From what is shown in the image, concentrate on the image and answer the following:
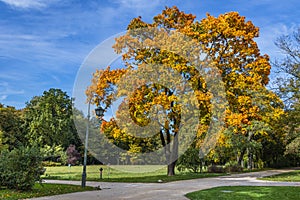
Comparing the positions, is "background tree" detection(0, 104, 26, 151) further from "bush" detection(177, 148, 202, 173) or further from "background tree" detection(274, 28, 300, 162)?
"background tree" detection(274, 28, 300, 162)

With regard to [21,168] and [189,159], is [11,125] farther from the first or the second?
[21,168]

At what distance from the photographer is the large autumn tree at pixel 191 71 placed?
1752cm

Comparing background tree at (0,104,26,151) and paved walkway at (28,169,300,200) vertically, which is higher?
background tree at (0,104,26,151)

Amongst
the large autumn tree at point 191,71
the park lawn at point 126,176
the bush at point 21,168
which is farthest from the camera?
the large autumn tree at point 191,71

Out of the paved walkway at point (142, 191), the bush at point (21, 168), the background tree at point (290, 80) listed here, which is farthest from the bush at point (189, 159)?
the bush at point (21, 168)

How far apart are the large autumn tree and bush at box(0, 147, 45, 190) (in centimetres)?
735

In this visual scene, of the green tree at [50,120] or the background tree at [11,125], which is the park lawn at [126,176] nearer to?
the background tree at [11,125]

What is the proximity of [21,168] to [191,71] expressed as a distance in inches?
410

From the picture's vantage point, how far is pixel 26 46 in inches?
597

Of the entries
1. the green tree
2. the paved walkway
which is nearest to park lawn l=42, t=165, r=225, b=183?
the paved walkway

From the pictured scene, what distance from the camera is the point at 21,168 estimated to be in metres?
11.0

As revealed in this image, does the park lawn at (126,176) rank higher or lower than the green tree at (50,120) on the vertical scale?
lower

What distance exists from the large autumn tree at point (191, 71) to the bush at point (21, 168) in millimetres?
7350

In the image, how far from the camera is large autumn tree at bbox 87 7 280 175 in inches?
690
